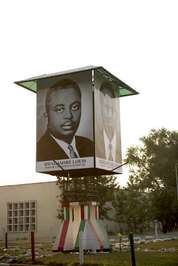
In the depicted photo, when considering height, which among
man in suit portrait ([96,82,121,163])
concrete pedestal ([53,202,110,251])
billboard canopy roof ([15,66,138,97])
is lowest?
concrete pedestal ([53,202,110,251])

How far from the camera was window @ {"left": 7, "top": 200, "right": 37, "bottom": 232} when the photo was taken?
52.5m

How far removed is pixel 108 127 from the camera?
2455cm

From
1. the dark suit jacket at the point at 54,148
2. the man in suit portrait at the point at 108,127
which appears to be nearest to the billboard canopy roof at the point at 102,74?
the man in suit portrait at the point at 108,127

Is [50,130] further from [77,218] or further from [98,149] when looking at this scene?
[77,218]

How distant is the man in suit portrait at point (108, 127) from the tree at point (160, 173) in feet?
94.4

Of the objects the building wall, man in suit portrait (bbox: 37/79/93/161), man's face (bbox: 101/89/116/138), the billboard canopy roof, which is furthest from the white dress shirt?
the building wall

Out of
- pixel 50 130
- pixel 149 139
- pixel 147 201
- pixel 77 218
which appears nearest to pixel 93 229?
pixel 77 218

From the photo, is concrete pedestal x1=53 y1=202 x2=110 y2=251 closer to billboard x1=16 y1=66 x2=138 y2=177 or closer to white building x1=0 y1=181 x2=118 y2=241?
billboard x1=16 y1=66 x2=138 y2=177

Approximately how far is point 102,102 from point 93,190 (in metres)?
4.51

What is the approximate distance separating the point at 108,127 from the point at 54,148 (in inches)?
117

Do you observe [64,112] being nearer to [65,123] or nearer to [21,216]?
[65,123]

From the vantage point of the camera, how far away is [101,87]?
24.3 metres

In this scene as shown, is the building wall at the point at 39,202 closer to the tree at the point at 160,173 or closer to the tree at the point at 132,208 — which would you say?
the tree at the point at 132,208

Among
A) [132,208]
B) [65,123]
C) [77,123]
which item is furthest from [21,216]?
[77,123]
